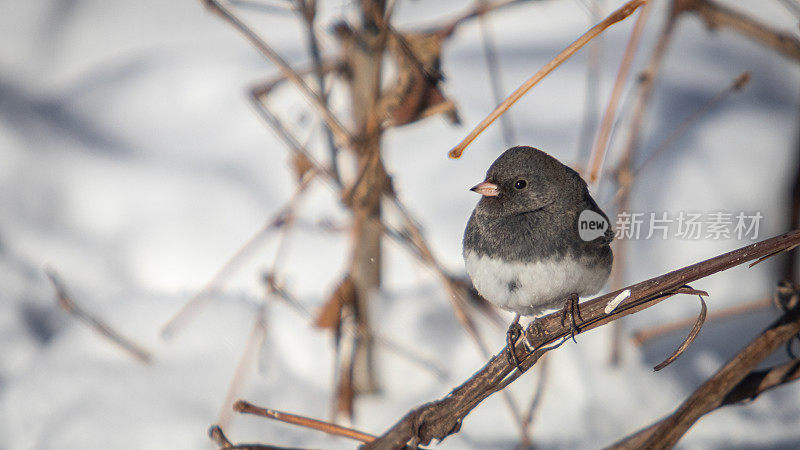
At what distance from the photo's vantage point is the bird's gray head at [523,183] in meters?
0.37

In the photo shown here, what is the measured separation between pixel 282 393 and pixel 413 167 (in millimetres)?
471

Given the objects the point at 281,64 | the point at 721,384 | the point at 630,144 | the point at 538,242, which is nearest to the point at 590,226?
the point at 538,242

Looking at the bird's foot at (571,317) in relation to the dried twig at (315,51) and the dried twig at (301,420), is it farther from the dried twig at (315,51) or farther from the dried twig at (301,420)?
the dried twig at (315,51)

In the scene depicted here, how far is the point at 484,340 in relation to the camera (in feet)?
3.27

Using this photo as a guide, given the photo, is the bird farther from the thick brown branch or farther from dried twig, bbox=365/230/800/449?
the thick brown branch

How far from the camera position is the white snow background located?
89cm

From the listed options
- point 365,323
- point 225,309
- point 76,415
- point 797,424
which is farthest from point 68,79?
point 797,424

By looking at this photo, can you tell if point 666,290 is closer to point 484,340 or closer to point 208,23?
point 484,340

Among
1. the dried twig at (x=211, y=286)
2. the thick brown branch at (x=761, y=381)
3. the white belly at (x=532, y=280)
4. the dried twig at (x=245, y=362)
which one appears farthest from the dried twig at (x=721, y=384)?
the dried twig at (x=211, y=286)

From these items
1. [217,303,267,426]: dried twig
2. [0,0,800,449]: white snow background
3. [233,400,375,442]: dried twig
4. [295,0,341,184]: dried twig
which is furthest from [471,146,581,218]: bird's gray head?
[217,303,267,426]: dried twig

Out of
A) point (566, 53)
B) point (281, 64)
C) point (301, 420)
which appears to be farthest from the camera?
point (281, 64)

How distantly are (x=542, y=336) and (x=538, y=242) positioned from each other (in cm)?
7

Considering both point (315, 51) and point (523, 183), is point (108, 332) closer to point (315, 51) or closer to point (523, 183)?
point (315, 51)

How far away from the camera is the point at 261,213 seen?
4.09ft
